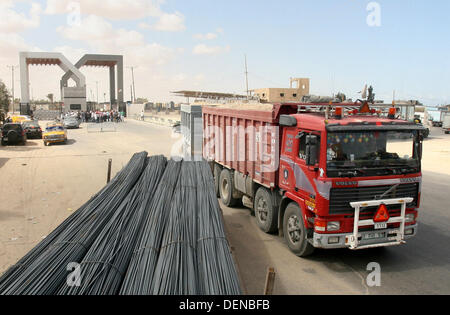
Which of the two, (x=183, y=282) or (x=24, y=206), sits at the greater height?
(x=183, y=282)

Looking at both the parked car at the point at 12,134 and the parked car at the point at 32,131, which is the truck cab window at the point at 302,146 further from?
the parked car at the point at 32,131

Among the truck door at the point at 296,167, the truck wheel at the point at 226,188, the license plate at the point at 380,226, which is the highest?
the truck door at the point at 296,167

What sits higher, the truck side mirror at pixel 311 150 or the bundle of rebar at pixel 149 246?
the truck side mirror at pixel 311 150

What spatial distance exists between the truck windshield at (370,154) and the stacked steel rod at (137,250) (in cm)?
221

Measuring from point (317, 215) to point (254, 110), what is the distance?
10.6 feet

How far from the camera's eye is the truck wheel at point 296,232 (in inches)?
257

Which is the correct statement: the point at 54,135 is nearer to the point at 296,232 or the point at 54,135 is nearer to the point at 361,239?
the point at 296,232

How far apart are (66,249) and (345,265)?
15.3 ft

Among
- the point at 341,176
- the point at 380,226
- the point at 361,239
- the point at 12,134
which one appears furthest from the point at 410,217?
the point at 12,134

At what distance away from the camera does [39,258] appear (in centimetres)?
456

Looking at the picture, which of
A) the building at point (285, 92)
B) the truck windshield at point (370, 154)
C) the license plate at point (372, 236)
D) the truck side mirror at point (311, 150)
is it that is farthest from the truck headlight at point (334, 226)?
the building at point (285, 92)

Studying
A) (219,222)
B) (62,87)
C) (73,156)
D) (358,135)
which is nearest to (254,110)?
(358,135)

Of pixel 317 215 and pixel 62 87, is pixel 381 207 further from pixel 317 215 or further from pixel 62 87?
pixel 62 87

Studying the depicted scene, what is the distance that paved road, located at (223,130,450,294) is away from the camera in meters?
5.72
